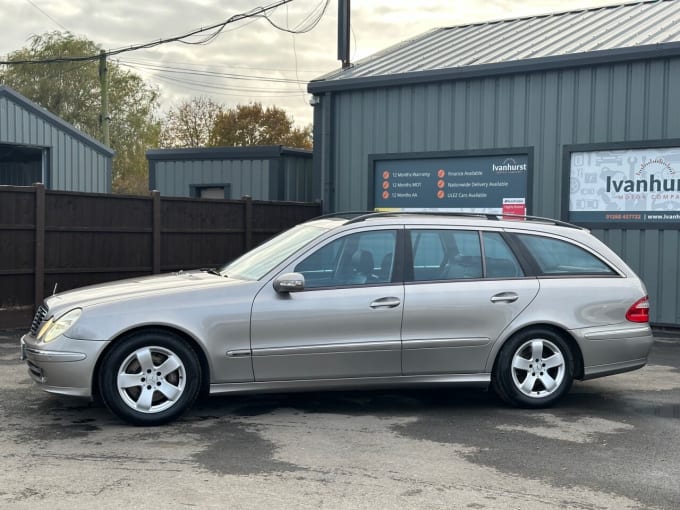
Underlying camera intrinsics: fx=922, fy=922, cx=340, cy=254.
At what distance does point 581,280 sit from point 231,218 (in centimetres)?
791

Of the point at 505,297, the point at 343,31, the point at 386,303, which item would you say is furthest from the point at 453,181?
the point at 386,303

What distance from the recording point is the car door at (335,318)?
6.70 meters

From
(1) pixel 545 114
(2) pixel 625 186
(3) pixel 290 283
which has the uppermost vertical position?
(1) pixel 545 114

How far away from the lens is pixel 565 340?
7406 millimetres

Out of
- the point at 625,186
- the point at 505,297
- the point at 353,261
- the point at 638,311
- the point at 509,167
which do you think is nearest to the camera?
the point at 353,261

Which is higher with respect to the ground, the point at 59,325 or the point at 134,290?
the point at 134,290

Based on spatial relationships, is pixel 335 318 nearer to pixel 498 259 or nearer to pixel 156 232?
pixel 498 259

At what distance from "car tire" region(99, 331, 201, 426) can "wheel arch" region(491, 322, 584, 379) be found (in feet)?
7.64

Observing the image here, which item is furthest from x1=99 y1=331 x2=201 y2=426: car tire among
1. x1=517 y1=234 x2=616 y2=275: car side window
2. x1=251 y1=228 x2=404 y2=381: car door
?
x1=517 y1=234 x2=616 y2=275: car side window

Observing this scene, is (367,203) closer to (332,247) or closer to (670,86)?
(670,86)

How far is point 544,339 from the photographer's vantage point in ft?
24.0

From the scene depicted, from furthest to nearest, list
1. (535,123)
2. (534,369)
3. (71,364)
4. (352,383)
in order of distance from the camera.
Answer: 1. (535,123)
2. (534,369)
3. (352,383)
4. (71,364)

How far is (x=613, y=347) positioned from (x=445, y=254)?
5.18 ft

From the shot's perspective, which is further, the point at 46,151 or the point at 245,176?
the point at 46,151
